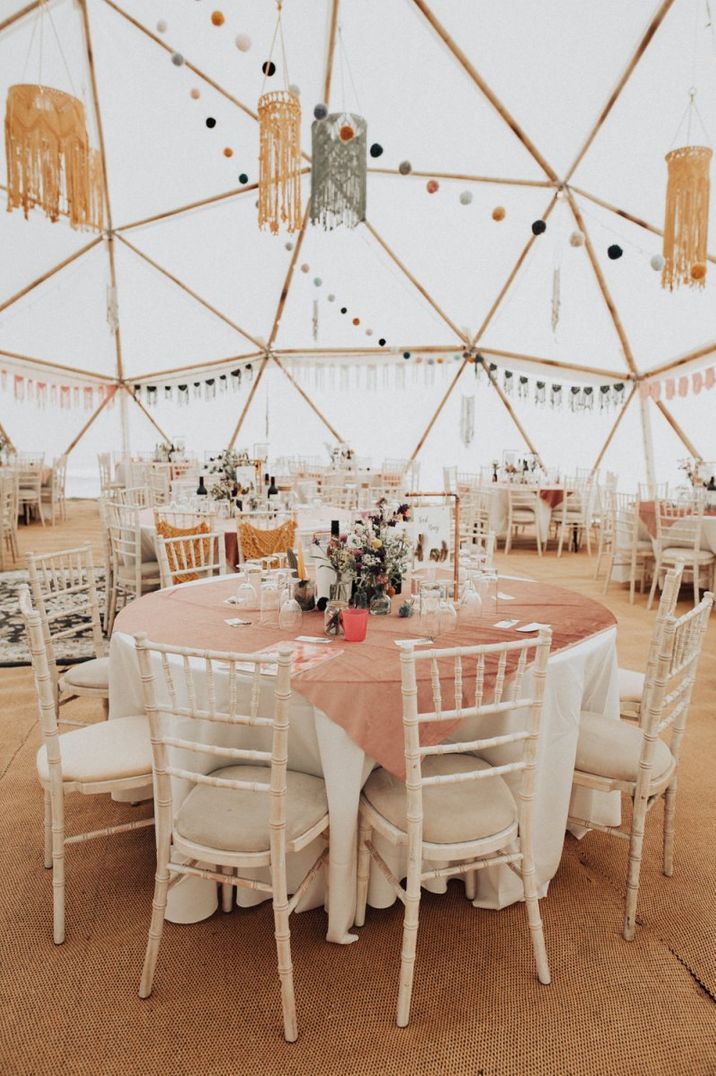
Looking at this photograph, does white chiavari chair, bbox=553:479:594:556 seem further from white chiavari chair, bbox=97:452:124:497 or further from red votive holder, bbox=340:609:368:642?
red votive holder, bbox=340:609:368:642

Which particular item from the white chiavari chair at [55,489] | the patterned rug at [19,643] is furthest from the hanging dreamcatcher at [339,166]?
Result: the white chiavari chair at [55,489]

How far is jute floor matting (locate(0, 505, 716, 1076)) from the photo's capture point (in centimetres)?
181

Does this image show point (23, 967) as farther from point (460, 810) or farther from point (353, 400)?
point (353, 400)

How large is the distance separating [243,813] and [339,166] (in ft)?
12.1

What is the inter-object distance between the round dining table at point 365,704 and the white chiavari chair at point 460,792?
0.08m

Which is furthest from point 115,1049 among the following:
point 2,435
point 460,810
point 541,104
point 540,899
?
point 2,435

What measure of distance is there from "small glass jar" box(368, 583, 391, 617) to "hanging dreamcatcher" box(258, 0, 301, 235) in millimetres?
2772

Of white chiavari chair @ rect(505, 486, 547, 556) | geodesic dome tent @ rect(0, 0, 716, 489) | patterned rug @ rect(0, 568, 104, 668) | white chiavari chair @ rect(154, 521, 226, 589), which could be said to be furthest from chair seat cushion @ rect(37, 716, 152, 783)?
white chiavari chair @ rect(505, 486, 547, 556)

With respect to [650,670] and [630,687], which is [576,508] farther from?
[650,670]

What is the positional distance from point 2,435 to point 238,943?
11867mm

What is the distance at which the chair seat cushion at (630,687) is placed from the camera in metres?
2.90

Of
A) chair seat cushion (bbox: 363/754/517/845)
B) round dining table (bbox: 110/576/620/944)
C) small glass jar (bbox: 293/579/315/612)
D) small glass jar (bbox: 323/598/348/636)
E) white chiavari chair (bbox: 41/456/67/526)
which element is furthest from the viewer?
white chiavari chair (bbox: 41/456/67/526)

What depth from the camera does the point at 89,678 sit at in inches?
118

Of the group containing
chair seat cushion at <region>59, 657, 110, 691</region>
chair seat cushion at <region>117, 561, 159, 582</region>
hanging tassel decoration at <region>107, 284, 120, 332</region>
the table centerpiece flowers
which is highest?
hanging tassel decoration at <region>107, 284, 120, 332</region>
